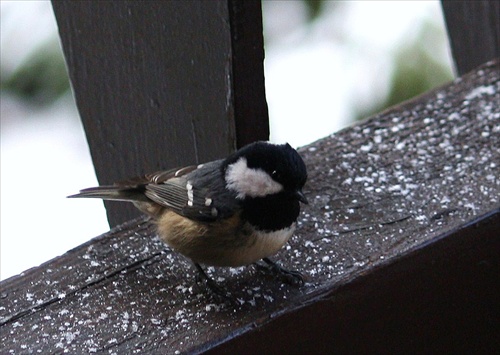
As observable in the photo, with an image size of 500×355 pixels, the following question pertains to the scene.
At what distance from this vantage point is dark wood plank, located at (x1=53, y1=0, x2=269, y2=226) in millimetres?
1511

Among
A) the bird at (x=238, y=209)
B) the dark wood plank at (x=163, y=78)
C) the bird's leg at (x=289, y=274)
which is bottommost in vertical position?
the bird's leg at (x=289, y=274)

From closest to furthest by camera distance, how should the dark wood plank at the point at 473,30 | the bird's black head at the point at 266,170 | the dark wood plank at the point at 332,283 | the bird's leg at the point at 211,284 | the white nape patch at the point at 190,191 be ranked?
1. the dark wood plank at the point at 332,283
2. the bird's leg at the point at 211,284
3. the bird's black head at the point at 266,170
4. the white nape patch at the point at 190,191
5. the dark wood plank at the point at 473,30

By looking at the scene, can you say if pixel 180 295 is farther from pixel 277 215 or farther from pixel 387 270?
pixel 387 270

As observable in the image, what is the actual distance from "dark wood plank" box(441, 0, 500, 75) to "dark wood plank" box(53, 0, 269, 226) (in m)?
0.78

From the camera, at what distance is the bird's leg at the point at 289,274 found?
1.40 metres

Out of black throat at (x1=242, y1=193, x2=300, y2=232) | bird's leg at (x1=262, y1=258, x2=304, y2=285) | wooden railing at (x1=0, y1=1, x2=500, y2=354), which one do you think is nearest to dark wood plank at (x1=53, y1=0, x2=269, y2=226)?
wooden railing at (x1=0, y1=1, x2=500, y2=354)

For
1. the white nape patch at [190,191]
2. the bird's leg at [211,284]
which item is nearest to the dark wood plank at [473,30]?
the white nape patch at [190,191]

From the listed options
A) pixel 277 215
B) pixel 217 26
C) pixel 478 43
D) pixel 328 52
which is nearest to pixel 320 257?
pixel 277 215

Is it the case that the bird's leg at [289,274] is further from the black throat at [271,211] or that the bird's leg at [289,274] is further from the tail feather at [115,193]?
the tail feather at [115,193]

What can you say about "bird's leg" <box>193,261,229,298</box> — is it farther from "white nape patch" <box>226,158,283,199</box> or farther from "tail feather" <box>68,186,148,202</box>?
"tail feather" <box>68,186,148,202</box>

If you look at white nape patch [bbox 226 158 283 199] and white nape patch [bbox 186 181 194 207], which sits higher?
white nape patch [bbox 226 158 283 199]

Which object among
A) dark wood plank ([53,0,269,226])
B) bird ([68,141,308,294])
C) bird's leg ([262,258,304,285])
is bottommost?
bird's leg ([262,258,304,285])

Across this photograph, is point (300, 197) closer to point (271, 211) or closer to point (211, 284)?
point (271, 211)

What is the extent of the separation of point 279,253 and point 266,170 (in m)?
0.16
